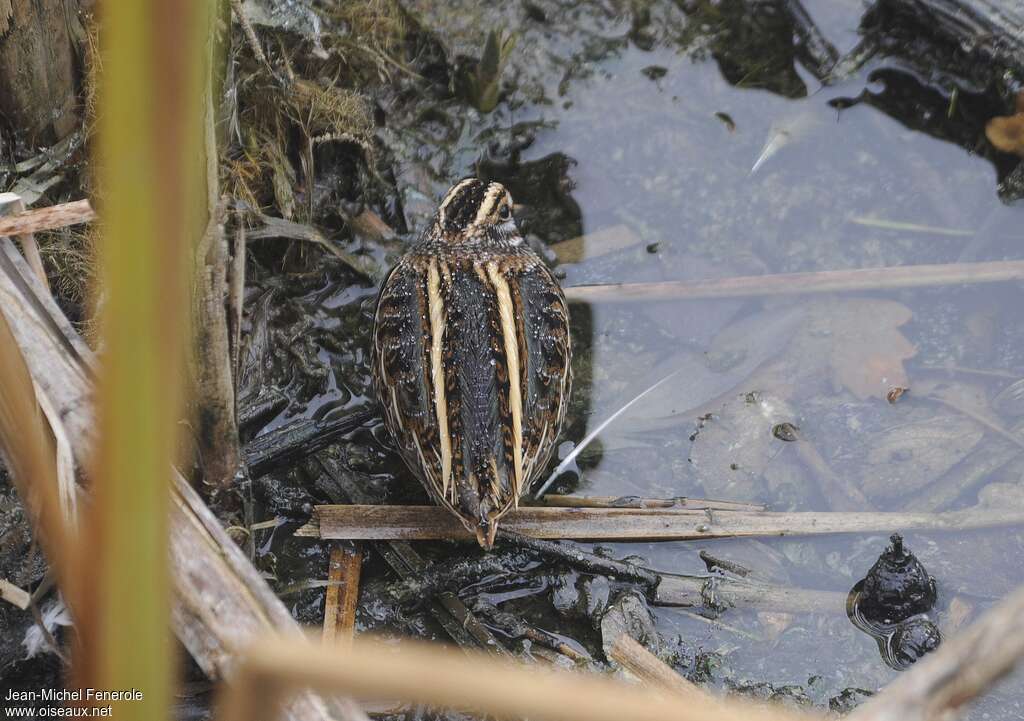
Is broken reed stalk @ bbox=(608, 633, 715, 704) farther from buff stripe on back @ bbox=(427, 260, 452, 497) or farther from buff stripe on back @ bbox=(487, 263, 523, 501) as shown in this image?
buff stripe on back @ bbox=(427, 260, 452, 497)

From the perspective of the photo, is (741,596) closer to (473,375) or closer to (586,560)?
(586,560)

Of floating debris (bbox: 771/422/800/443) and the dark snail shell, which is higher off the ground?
floating debris (bbox: 771/422/800/443)

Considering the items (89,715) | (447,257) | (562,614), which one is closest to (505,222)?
(447,257)

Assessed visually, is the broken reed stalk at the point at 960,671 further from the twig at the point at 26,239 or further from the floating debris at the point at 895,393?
the floating debris at the point at 895,393

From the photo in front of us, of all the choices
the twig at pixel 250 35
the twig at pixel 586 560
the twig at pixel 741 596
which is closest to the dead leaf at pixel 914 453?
the twig at pixel 741 596

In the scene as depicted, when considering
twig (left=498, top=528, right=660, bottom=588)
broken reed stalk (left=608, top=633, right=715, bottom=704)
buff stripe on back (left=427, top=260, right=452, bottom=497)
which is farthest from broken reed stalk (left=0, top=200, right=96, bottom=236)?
broken reed stalk (left=608, top=633, right=715, bottom=704)

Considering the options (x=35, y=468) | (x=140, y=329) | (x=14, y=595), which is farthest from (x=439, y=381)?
(x=140, y=329)
